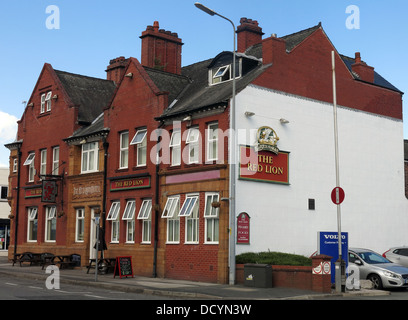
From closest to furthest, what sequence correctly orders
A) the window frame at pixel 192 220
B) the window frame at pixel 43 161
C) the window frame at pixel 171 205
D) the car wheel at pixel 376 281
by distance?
the car wheel at pixel 376 281 → the window frame at pixel 192 220 → the window frame at pixel 171 205 → the window frame at pixel 43 161

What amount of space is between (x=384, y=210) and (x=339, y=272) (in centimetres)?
1202

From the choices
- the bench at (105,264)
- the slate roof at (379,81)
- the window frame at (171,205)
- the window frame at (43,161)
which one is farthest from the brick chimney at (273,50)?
the window frame at (43,161)

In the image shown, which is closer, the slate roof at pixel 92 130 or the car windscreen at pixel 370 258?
the car windscreen at pixel 370 258

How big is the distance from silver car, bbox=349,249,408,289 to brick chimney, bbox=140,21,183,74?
55.8 ft

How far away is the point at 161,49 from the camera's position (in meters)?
37.1

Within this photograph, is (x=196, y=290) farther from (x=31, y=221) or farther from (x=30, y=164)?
(x=30, y=164)

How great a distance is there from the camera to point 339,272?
22.0 m

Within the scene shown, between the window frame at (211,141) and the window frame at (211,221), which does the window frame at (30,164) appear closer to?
the window frame at (211,141)

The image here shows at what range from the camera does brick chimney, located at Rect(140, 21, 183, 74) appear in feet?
120

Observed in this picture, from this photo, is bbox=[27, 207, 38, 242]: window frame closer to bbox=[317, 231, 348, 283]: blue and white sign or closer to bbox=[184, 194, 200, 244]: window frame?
bbox=[184, 194, 200, 244]: window frame

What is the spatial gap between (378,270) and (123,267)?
10952 mm

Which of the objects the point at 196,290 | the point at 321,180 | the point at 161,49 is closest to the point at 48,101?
the point at 161,49

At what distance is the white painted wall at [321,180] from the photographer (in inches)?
1081

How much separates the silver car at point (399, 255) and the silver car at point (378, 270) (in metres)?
3.97
